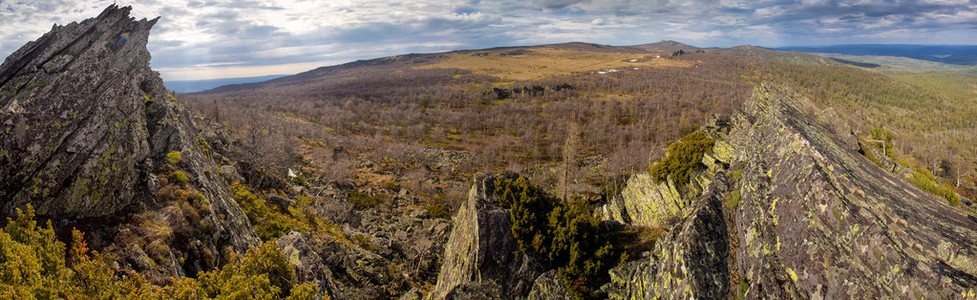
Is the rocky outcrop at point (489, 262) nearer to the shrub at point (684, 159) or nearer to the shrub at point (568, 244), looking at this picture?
the shrub at point (568, 244)

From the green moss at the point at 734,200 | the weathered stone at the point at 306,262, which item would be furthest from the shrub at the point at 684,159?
the weathered stone at the point at 306,262

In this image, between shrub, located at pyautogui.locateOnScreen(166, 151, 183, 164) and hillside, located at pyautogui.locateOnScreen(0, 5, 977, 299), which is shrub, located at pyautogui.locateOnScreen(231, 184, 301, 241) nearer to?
hillside, located at pyautogui.locateOnScreen(0, 5, 977, 299)

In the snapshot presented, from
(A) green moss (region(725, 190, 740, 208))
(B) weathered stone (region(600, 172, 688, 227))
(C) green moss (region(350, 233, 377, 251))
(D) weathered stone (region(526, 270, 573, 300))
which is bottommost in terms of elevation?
(C) green moss (region(350, 233, 377, 251))

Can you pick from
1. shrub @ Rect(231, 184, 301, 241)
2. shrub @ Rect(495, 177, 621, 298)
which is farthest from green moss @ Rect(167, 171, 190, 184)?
shrub @ Rect(495, 177, 621, 298)

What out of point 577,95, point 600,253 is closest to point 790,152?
point 600,253

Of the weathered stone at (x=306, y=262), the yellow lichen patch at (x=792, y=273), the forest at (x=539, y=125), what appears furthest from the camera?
the forest at (x=539, y=125)

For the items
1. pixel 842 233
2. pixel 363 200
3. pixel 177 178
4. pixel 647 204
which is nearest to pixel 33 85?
pixel 177 178

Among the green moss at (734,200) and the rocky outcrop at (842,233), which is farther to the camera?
the green moss at (734,200)
